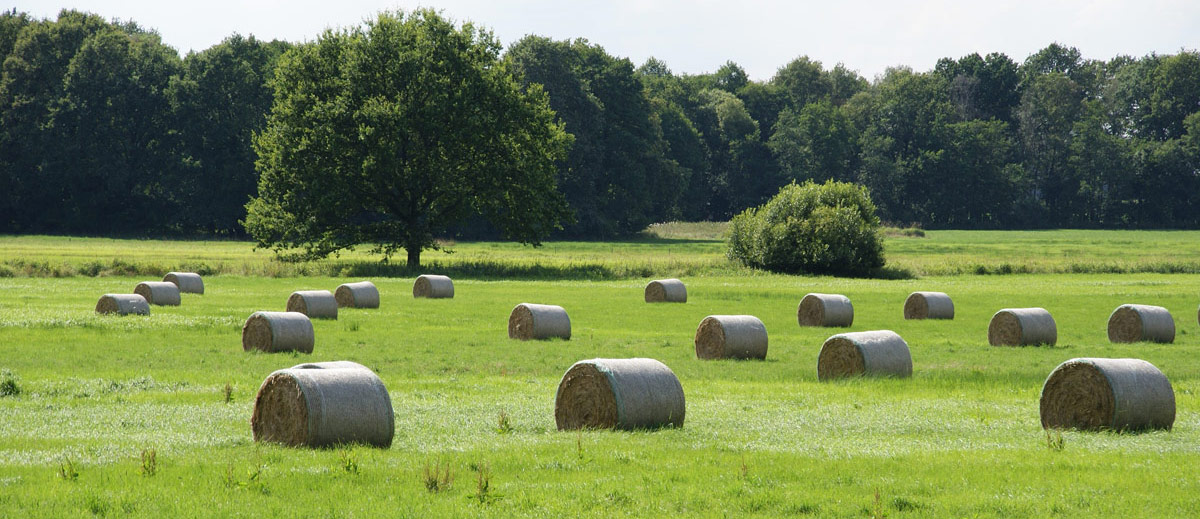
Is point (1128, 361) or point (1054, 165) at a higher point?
point (1054, 165)

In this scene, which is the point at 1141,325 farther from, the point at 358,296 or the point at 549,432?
the point at 358,296

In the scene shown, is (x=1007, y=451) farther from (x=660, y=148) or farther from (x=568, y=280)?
(x=660, y=148)

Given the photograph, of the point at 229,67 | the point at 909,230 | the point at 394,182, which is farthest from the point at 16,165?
the point at 909,230

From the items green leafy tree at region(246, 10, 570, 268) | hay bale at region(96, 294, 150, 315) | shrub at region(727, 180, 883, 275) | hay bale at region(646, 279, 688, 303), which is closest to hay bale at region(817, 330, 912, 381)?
hay bale at region(96, 294, 150, 315)

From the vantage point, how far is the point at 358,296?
41.5 metres

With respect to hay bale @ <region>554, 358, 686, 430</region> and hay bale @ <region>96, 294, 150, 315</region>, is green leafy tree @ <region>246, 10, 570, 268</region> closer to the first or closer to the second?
hay bale @ <region>96, 294, 150, 315</region>

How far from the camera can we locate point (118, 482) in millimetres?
11625

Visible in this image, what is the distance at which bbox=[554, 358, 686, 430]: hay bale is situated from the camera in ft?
49.1

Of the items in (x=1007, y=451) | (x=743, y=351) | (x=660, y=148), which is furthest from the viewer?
(x=660, y=148)

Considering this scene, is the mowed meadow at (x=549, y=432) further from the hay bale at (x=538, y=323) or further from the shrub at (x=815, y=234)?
the shrub at (x=815, y=234)

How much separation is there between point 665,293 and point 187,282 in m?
18.3

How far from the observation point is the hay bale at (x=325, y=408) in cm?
1321

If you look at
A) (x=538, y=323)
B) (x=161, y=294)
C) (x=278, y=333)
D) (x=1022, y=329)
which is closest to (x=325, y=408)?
(x=278, y=333)

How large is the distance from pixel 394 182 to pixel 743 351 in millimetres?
44953
